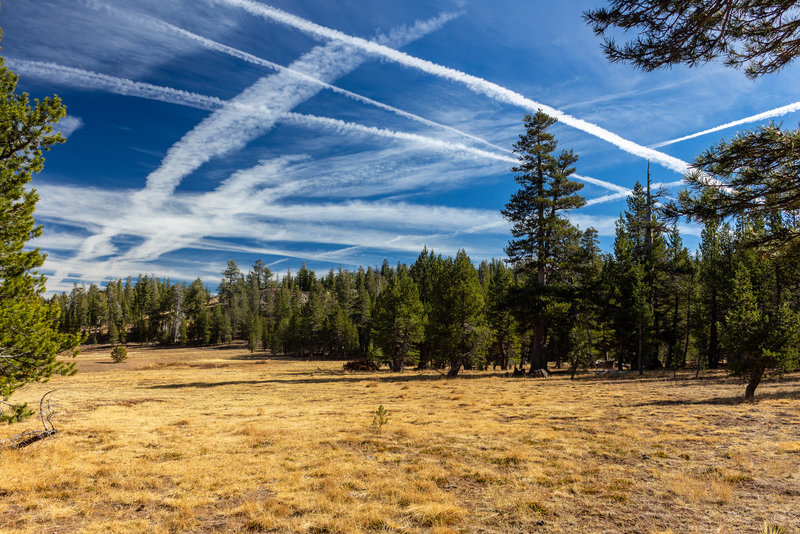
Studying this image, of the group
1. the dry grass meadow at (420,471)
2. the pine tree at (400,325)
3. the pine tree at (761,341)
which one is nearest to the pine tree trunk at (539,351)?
the pine tree at (400,325)

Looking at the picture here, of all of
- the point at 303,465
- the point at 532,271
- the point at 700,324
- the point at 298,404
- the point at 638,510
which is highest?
the point at 532,271

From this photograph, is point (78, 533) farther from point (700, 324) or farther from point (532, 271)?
point (700, 324)

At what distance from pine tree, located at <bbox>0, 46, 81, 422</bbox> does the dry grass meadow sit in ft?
7.32

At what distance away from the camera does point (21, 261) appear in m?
8.98

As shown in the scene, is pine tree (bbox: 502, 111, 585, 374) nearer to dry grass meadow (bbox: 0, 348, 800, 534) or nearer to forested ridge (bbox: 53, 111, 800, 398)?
forested ridge (bbox: 53, 111, 800, 398)

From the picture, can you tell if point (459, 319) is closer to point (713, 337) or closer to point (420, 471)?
point (420, 471)

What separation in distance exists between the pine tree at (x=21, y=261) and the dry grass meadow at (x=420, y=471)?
223 centimetres

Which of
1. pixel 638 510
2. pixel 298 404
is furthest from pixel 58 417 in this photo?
pixel 638 510

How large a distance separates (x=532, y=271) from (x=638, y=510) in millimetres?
25863

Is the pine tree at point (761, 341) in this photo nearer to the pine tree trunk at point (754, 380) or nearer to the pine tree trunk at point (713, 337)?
the pine tree trunk at point (754, 380)

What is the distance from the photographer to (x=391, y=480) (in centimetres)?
776

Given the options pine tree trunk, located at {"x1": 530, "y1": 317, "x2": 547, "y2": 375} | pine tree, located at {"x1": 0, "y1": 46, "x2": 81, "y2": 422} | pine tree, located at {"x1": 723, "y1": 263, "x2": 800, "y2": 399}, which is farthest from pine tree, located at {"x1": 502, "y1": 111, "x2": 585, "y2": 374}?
pine tree, located at {"x1": 0, "y1": 46, "x2": 81, "y2": 422}

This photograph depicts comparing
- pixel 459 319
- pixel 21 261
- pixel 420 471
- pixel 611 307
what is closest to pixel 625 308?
pixel 611 307

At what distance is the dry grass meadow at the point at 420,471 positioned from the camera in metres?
5.96
